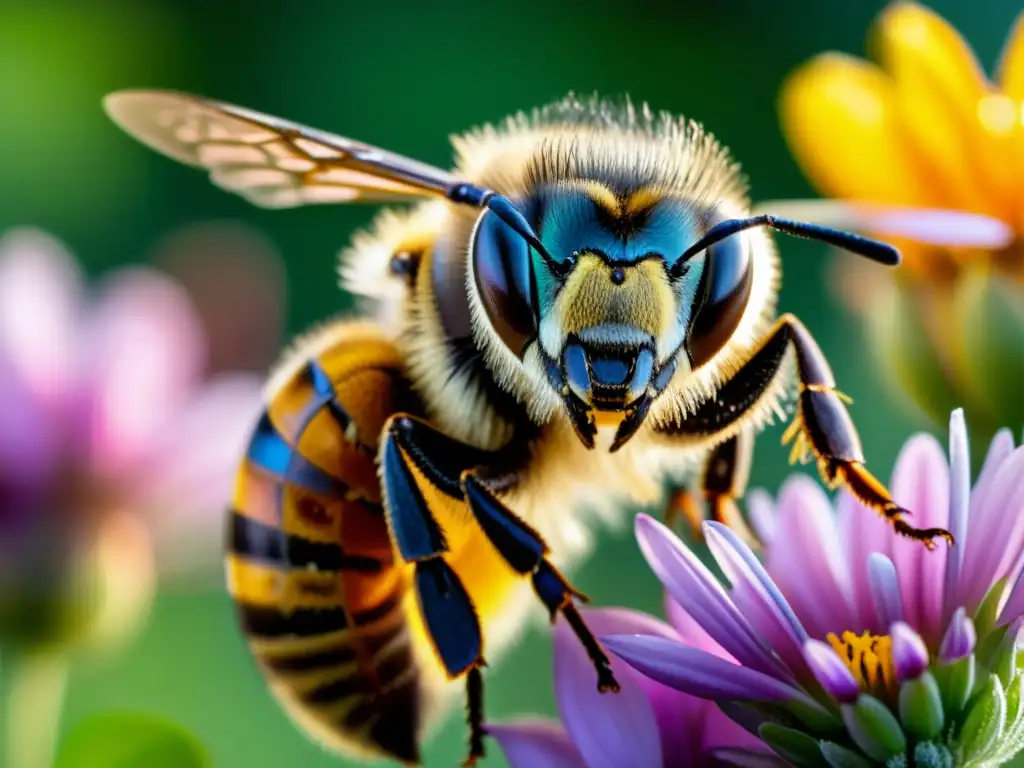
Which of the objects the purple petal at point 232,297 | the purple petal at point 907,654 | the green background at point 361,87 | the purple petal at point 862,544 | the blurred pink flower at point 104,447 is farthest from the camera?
the green background at point 361,87

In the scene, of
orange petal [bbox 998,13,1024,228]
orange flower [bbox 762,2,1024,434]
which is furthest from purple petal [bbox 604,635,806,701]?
orange petal [bbox 998,13,1024,228]

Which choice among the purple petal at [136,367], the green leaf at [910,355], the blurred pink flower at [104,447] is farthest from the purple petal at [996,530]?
the purple petal at [136,367]

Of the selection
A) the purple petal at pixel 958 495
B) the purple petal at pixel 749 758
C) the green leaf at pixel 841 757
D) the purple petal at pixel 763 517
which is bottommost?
the purple petal at pixel 749 758

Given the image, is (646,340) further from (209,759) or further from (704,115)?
(704,115)

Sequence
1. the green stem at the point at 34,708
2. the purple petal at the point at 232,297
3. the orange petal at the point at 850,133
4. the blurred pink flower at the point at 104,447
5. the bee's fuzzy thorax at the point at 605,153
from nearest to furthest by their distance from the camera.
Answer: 1. the bee's fuzzy thorax at the point at 605,153
2. the green stem at the point at 34,708
3. the orange petal at the point at 850,133
4. the blurred pink flower at the point at 104,447
5. the purple petal at the point at 232,297

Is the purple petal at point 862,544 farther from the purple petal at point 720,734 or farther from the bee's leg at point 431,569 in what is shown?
the bee's leg at point 431,569

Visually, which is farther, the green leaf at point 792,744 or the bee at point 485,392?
the bee at point 485,392

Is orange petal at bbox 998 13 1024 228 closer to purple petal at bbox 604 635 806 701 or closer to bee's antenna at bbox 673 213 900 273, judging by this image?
bee's antenna at bbox 673 213 900 273
